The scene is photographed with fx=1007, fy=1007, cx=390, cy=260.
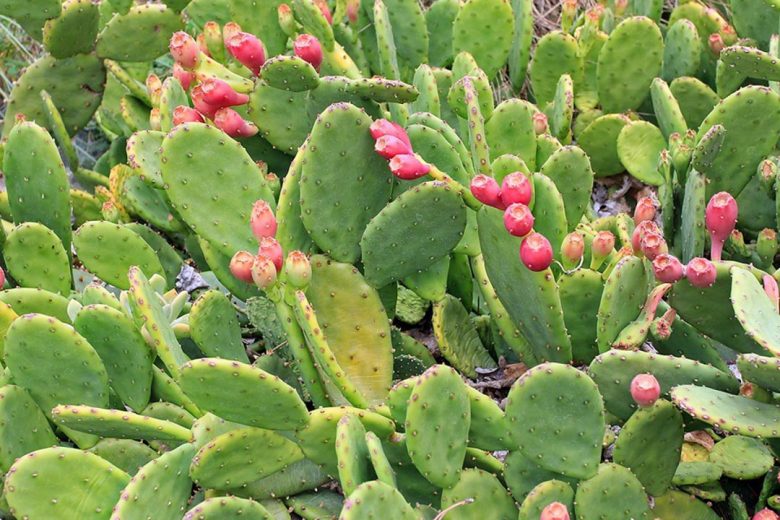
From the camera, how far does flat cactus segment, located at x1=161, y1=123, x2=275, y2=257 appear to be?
179 cm

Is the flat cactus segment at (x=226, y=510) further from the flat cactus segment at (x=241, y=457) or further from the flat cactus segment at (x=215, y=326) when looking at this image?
the flat cactus segment at (x=215, y=326)

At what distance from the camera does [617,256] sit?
1.90 m

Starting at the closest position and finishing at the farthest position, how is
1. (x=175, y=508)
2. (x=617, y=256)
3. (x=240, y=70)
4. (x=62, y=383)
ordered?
1. (x=175, y=508)
2. (x=62, y=383)
3. (x=617, y=256)
4. (x=240, y=70)

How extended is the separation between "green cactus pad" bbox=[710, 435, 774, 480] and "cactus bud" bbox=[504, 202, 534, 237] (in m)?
0.59

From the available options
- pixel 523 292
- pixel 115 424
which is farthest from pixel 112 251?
pixel 523 292

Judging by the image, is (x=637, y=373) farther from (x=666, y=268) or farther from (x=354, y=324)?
(x=354, y=324)

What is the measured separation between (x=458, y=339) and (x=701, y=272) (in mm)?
584

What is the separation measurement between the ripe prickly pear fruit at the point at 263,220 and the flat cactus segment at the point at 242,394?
0.26m

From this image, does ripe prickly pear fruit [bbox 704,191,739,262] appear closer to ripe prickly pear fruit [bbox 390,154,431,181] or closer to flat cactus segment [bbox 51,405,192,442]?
ripe prickly pear fruit [bbox 390,154,431,181]

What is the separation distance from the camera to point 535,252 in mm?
1581

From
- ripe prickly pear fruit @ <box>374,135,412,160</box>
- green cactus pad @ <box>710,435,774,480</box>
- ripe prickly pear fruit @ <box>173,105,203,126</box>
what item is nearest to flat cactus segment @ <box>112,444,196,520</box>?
ripe prickly pear fruit @ <box>374,135,412,160</box>

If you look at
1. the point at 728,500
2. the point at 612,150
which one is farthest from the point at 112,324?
the point at 612,150

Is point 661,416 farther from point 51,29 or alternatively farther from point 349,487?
point 51,29

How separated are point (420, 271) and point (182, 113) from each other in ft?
1.85
